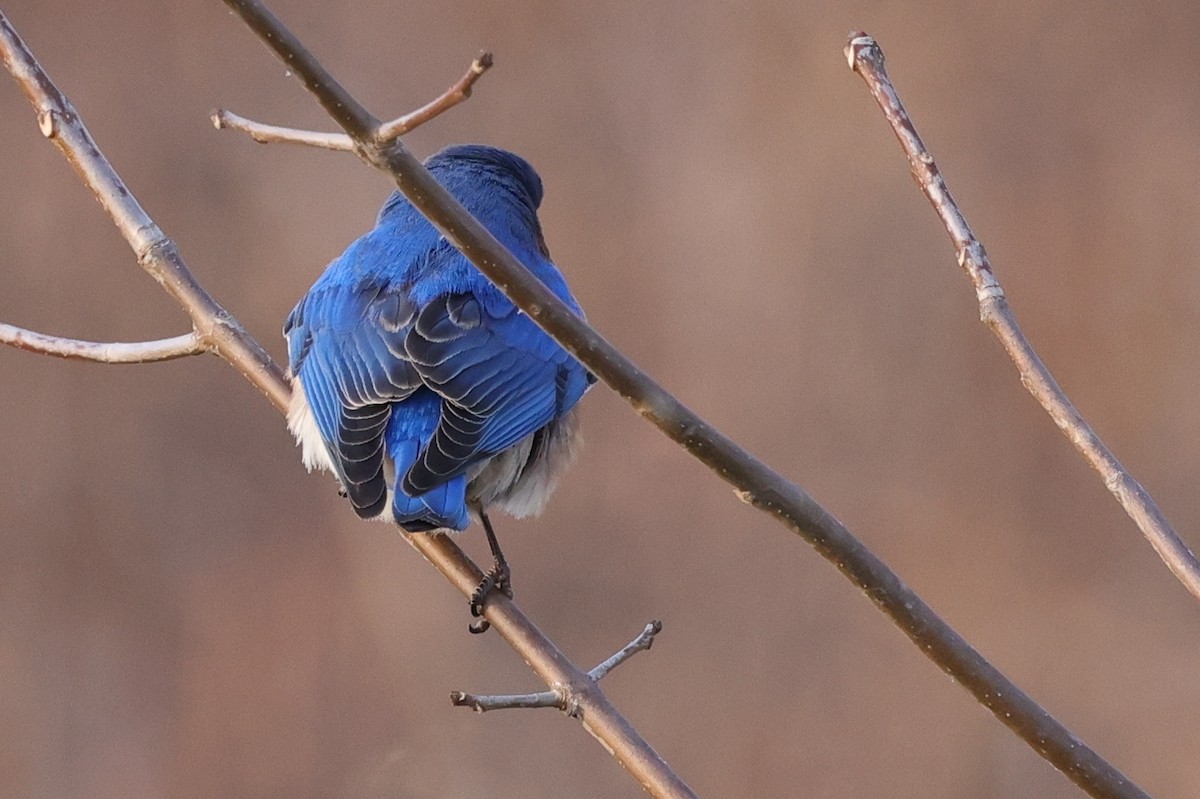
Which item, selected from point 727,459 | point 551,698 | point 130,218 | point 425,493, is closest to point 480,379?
point 425,493

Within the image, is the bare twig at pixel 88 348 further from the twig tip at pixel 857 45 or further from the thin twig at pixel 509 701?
the twig tip at pixel 857 45

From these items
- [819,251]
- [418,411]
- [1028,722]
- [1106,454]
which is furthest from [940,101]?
[1028,722]

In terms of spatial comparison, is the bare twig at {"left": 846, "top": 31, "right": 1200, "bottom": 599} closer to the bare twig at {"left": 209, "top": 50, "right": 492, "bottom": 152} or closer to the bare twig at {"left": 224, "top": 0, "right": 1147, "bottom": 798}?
the bare twig at {"left": 224, "top": 0, "right": 1147, "bottom": 798}

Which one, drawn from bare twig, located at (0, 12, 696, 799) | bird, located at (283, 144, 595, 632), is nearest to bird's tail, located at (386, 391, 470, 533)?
bird, located at (283, 144, 595, 632)

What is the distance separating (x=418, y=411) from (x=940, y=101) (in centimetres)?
281

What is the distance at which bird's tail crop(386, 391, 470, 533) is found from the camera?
245 centimetres

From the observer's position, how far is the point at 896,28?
4.99 metres

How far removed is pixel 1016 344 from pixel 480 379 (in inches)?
50.6

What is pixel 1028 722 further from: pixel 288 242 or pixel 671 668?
pixel 288 242

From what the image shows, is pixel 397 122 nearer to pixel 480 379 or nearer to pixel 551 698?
pixel 551 698

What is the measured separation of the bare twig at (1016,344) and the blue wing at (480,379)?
3.45ft

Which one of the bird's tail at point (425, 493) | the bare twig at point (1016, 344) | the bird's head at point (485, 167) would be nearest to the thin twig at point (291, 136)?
the bare twig at point (1016, 344)

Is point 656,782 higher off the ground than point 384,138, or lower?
lower

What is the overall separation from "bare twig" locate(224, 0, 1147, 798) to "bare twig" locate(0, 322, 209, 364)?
46.2 inches
